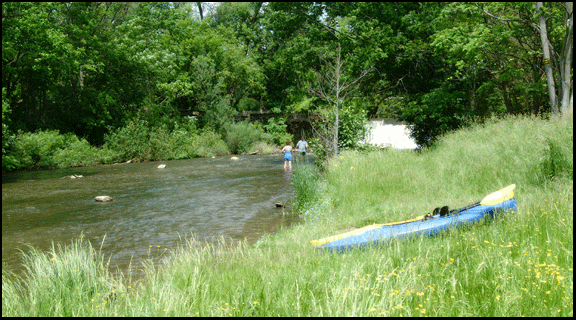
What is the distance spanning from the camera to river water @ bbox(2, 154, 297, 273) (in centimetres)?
888

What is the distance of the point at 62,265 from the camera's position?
15.8 feet

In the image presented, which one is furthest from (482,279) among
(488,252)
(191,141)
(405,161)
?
(191,141)

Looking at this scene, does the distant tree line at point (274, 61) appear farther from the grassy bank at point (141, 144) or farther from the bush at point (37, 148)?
the bush at point (37, 148)

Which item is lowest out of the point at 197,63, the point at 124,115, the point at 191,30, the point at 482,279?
the point at 482,279

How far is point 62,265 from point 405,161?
9233mm

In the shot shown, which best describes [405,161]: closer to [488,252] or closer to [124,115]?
[488,252]

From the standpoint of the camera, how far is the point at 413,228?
20.9 ft

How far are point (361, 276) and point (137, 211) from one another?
891cm

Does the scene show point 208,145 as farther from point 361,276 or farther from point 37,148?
point 361,276

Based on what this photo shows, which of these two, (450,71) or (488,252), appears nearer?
(488,252)

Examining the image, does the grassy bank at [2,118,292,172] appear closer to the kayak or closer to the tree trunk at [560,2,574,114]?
the kayak

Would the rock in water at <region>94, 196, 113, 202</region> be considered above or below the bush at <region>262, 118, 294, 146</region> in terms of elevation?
below

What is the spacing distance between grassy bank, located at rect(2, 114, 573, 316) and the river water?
2.02 meters

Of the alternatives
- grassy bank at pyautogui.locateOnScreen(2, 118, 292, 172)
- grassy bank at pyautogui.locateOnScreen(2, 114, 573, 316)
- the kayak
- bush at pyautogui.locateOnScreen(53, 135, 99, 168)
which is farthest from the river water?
bush at pyautogui.locateOnScreen(53, 135, 99, 168)
